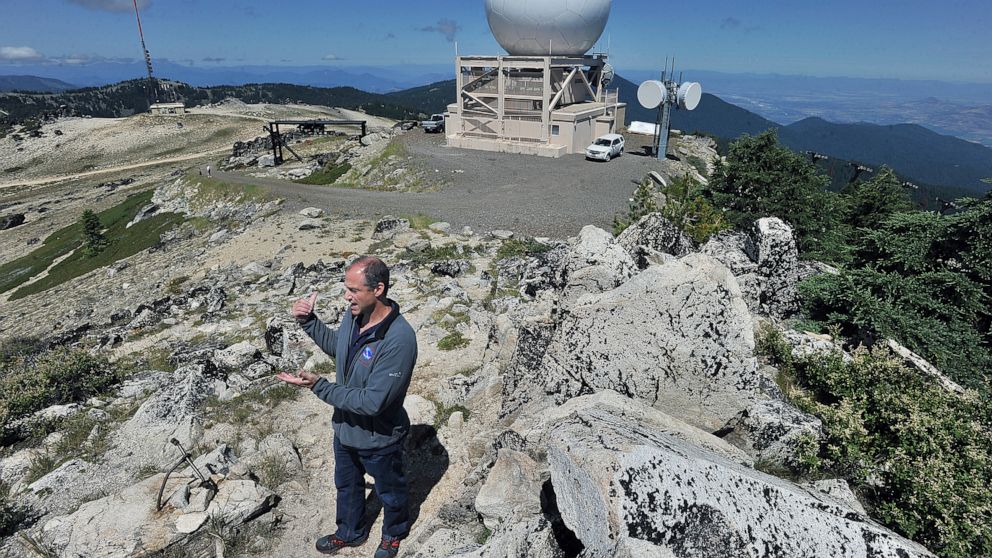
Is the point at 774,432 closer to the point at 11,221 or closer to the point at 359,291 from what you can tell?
the point at 359,291

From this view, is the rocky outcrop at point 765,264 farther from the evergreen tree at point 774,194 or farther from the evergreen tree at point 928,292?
the evergreen tree at point 774,194

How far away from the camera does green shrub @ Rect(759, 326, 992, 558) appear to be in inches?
154

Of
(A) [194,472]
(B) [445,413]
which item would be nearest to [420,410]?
(B) [445,413]

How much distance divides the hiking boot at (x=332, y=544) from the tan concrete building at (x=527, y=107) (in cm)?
3143

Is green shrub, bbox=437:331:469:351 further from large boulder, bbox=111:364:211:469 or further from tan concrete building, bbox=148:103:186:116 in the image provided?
tan concrete building, bbox=148:103:186:116

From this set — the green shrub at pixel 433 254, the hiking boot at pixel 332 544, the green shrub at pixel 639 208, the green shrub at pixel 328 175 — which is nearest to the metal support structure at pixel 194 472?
the hiking boot at pixel 332 544

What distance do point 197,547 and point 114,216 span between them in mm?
45978

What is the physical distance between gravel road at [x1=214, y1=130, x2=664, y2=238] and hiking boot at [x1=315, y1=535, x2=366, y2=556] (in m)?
15.6

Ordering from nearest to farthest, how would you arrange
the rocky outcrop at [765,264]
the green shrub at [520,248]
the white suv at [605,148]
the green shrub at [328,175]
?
the rocky outcrop at [765,264] < the green shrub at [520,248] < the white suv at [605,148] < the green shrub at [328,175]

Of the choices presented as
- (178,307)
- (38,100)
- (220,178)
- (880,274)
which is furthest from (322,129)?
(38,100)

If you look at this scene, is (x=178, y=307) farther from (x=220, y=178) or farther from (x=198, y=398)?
(x=220, y=178)

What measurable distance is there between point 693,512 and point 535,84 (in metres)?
36.5

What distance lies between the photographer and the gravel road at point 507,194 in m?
21.5

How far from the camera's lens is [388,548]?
498cm
